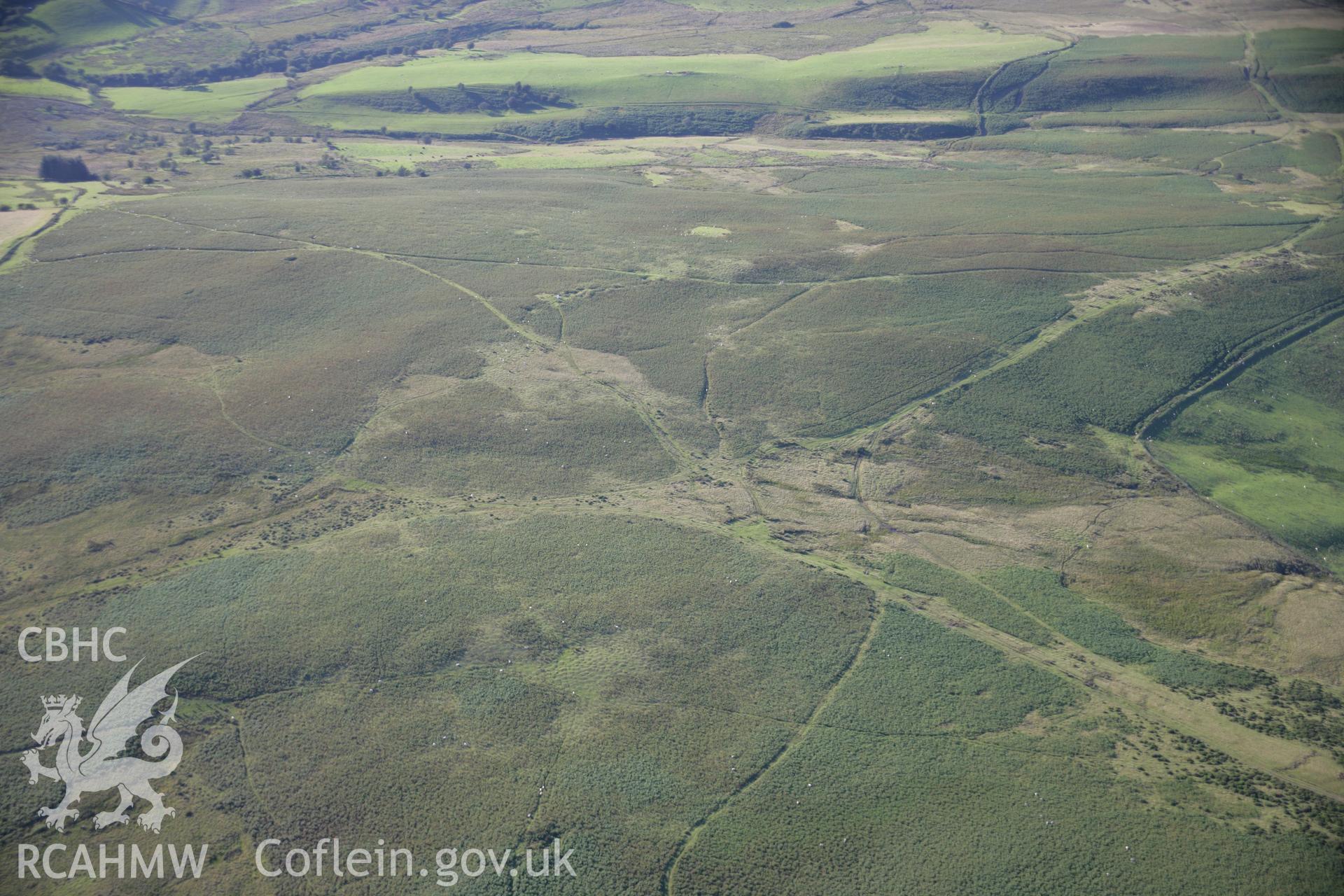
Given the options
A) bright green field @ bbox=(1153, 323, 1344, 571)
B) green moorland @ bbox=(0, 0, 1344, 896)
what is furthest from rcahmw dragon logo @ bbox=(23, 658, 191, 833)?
bright green field @ bbox=(1153, 323, 1344, 571)

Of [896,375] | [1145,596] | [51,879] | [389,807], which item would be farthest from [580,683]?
[896,375]

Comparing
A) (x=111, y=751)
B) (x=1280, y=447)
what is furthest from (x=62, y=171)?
(x=1280, y=447)

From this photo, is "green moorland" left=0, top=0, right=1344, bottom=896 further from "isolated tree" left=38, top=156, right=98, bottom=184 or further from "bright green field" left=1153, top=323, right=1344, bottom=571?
"isolated tree" left=38, top=156, right=98, bottom=184

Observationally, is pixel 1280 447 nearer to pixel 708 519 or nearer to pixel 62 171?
pixel 708 519

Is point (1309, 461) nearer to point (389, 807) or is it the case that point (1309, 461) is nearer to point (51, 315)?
point (389, 807)

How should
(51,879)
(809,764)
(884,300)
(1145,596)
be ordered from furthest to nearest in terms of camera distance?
(884,300) < (1145,596) < (809,764) < (51,879)

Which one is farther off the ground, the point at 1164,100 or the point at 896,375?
the point at 1164,100
